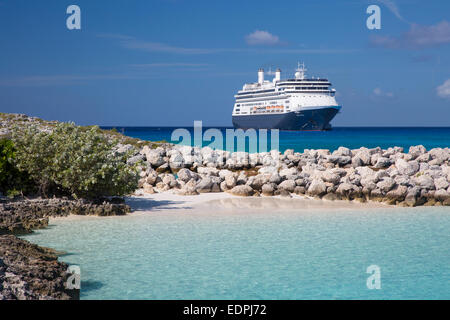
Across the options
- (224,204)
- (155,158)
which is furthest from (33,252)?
(155,158)

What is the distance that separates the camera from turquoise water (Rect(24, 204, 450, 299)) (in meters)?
6.38

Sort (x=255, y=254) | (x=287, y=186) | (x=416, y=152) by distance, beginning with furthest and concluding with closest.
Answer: (x=416, y=152), (x=287, y=186), (x=255, y=254)

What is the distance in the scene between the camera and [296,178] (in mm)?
14867

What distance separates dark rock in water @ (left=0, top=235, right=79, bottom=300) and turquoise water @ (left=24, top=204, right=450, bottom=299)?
1.13 feet

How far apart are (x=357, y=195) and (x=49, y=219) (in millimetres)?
7998

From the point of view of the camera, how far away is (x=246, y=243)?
28.7 ft

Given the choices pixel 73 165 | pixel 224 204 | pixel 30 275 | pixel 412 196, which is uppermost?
pixel 73 165

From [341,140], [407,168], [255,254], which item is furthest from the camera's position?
[341,140]

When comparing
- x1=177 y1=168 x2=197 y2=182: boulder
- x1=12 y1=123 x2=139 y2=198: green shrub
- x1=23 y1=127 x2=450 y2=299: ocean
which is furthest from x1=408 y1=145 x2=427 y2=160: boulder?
x1=12 y1=123 x2=139 y2=198: green shrub

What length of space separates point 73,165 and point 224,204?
389 cm

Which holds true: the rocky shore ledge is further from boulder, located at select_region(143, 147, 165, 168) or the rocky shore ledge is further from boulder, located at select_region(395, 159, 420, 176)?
boulder, located at select_region(395, 159, 420, 176)

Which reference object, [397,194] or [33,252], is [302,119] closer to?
[397,194]
